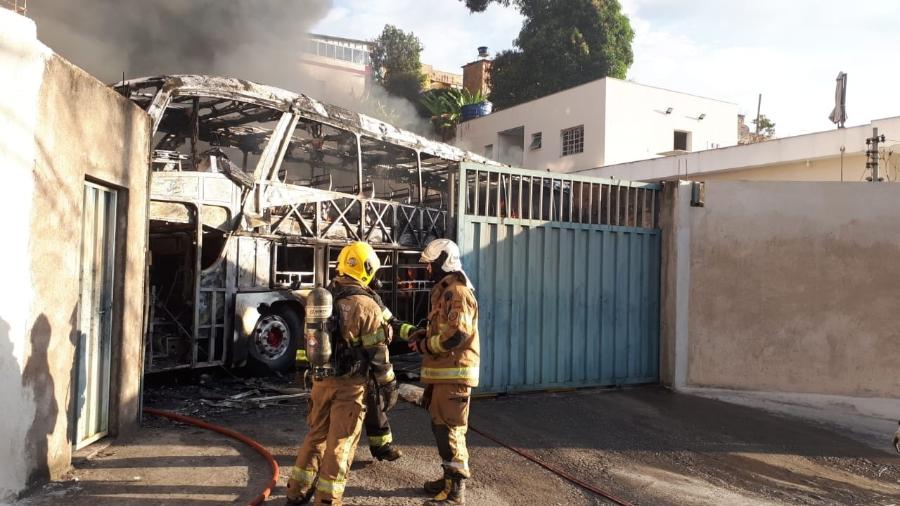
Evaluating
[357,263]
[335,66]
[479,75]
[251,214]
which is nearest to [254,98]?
[251,214]

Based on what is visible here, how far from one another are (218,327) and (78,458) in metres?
2.50

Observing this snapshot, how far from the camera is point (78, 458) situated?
4625 mm

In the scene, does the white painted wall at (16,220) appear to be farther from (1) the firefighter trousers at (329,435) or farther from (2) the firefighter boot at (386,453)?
(2) the firefighter boot at (386,453)

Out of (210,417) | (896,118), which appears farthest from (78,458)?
(896,118)

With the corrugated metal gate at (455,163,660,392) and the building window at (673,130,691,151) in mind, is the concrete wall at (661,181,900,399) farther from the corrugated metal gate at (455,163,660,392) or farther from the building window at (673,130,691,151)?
the building window at (673,130,691,151)

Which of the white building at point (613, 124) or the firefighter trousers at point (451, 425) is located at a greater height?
the white building at point (613, 124)

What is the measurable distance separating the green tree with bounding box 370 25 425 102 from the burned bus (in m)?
24.9

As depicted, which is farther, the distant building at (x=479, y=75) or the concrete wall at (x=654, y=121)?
the distant building at (x=479, y=75)

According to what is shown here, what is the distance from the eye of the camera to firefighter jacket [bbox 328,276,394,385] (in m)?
4.16

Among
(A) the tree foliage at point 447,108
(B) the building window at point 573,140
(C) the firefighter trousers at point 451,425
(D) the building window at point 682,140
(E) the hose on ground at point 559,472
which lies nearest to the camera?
(C) the firefighter trousers at point 451,425

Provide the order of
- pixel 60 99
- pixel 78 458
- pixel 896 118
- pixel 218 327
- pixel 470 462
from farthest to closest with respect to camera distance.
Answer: pixel 896 118, pixel 218 327, pixel 470 462, pixel 78 458, pixel 60 99

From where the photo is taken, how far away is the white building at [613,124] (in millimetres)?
22484

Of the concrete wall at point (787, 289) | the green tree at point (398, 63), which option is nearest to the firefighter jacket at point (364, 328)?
the concrete wall at point (787, 289)

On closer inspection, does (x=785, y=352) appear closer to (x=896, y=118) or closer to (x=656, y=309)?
(x=656, y=309)
